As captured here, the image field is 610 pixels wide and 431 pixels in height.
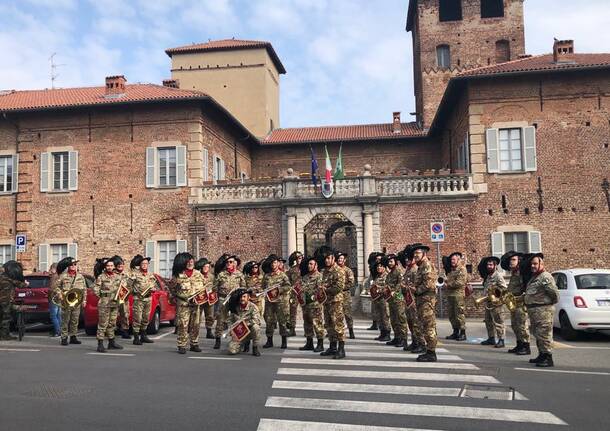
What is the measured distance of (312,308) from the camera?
10.5 meters

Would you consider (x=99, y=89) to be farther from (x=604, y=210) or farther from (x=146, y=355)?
(x=604, y=210)

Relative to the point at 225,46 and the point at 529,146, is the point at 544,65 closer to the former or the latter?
the point at 529,146

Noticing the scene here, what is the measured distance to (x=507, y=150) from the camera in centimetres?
2194

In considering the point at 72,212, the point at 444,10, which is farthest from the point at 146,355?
the point at 444,10

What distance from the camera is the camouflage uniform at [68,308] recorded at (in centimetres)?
1163

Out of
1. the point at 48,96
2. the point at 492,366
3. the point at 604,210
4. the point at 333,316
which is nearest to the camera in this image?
the point at 492,366

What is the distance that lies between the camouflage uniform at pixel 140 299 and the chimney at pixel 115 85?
15.1 m

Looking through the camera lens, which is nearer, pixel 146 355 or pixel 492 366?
pixel 492 366

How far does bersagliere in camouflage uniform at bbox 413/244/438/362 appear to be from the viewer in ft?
29.6

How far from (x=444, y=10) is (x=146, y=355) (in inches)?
1288

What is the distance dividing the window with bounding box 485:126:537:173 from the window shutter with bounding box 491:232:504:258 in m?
2.45

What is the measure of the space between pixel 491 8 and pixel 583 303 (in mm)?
29048

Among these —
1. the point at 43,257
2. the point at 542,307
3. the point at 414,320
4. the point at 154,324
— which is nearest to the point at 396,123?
the point at 43,257

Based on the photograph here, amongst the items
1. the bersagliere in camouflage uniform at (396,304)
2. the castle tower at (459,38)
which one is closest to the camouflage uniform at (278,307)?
the bersagliere in camouflage uniform at (396,304)
